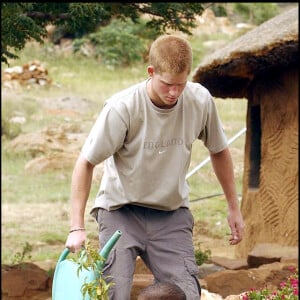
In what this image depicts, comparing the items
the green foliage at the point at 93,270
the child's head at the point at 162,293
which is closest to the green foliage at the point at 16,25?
the green foliage at the point at 93,270

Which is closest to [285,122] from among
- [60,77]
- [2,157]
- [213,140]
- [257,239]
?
[257,239]

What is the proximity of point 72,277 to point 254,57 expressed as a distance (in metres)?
4.70

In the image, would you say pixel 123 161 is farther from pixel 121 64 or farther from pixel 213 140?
pixel 121 64

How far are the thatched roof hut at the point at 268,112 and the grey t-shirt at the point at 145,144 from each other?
13.3 ft

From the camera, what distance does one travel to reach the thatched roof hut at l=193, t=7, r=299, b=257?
8828 mm

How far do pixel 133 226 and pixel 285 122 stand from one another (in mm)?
4773

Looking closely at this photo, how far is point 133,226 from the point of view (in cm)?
464

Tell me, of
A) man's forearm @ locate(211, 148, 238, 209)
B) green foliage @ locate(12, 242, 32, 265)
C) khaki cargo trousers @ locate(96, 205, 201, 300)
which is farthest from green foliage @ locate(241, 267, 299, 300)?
green foliage @ locate(12, 242, 32, 265)

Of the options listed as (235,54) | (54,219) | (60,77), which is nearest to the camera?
(235,54)

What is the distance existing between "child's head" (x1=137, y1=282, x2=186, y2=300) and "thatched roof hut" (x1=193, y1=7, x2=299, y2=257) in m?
4.42

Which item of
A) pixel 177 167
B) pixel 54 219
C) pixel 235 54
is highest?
pixel 235 54

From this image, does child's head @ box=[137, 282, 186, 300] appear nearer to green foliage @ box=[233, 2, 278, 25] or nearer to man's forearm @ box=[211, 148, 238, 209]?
man's forearm @ box=[211, 148, 238, 209]

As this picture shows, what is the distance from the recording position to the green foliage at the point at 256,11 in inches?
973

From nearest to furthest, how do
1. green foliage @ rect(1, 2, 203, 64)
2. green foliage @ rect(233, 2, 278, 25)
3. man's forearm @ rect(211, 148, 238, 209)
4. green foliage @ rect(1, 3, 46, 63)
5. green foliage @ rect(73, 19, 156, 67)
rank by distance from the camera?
man's forearm @ rect(211, 148, 238, 209) → green foliage @ rect(1, 3, 46, 63) → green foliage @ rect(1, 2, 203, 64) → green foliage @ rect(233, 2, 278, 25) → green foliage @ rect(73, 19, 156, 67)
